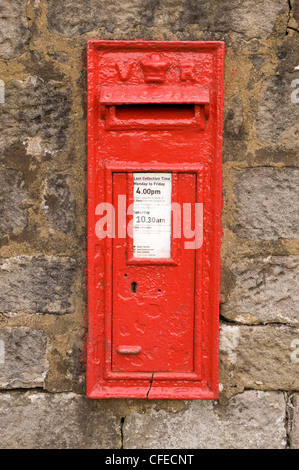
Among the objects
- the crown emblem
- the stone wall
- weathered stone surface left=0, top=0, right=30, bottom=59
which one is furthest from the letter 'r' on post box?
weathered stone surface left=0, top=0, right=30, bottom=59

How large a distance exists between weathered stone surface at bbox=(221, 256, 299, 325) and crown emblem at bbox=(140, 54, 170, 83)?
0.70m

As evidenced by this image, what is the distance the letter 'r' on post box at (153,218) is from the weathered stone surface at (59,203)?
6.6 inches

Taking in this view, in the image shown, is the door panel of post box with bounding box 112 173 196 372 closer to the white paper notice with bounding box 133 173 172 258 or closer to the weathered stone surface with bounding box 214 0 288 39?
the white paper notice with bounding box 133 173 172 258

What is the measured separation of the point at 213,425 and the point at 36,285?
0.85 metres

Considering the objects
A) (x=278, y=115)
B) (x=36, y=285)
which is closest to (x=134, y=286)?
(x=36, y=285)

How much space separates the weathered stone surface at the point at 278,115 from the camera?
156 cm

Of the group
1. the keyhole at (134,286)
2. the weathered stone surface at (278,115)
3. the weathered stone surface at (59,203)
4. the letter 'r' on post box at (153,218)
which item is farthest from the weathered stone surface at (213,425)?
the weathered stone surface at (278,115)

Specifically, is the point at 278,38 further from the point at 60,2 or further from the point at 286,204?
the point at 60,2

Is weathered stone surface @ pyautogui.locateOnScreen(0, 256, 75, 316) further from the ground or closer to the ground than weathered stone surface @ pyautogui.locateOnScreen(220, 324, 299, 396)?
further from the ground

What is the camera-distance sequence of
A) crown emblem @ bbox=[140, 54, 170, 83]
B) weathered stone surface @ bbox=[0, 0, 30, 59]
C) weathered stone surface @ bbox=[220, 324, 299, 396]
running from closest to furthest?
1. crown emblem @ bbox=[140, 54, 170, 83]
2. weathered stone surface @ bbox=[0, 0, 30, 59]
3. weathered stone surface @ bbox=[220, 324, 299, 396]

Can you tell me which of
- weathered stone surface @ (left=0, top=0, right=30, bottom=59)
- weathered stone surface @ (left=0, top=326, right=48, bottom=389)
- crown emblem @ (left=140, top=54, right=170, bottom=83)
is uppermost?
weathered stone surface @ (left=0, top=0, right=30, bottom=59)

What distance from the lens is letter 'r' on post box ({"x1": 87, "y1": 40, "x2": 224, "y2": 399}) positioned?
4.73 ft

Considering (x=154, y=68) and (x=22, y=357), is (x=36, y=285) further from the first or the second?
(x=154, y=68)

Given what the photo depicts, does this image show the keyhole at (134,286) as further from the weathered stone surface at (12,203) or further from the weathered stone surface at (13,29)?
the weathered stone surface at (13,29)
